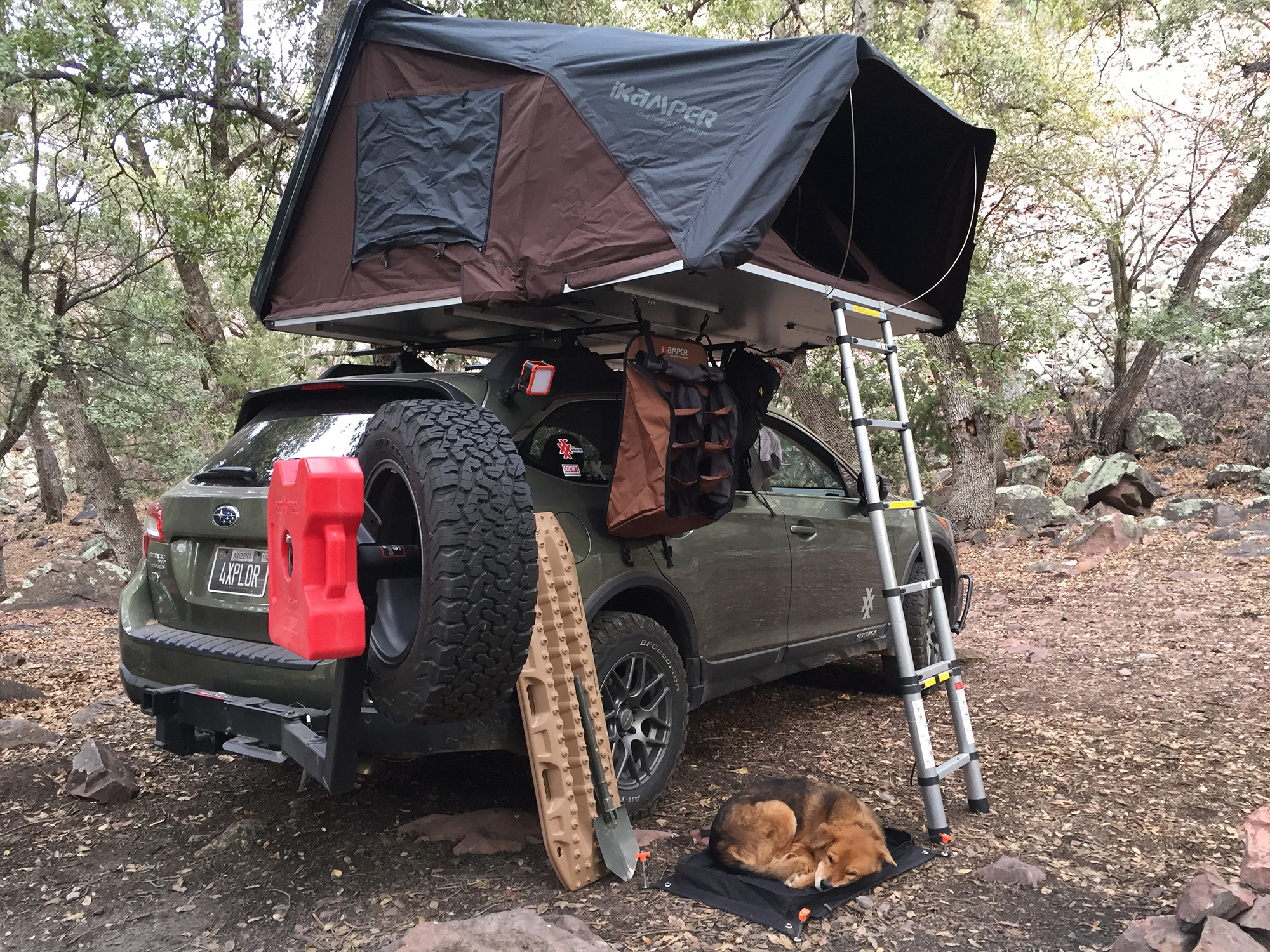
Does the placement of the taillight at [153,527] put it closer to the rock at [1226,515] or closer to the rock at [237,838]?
the rock at [237,838]

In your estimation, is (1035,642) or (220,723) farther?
(1035,642)

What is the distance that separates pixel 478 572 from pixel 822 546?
2879 millimetres

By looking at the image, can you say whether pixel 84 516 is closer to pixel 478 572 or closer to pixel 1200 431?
pixel 1200 431

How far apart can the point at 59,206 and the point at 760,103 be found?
9741 millimetres

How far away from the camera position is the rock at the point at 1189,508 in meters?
12.2

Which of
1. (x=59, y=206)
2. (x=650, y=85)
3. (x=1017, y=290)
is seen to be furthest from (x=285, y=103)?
(x=1017, y=290)

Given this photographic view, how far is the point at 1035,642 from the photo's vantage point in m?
7.63

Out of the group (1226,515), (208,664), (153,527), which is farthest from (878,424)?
(1226,515)

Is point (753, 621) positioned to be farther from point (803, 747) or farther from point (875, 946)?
point (875, 946)

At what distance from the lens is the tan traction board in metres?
3.38

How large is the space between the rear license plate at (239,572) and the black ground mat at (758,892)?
70.0 inches

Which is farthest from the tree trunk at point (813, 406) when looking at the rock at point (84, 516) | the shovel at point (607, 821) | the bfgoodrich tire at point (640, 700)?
the rock at point (84, 516)

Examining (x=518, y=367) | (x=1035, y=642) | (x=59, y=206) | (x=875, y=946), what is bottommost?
(x=1035, y=642)

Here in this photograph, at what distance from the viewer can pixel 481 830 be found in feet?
12.6
